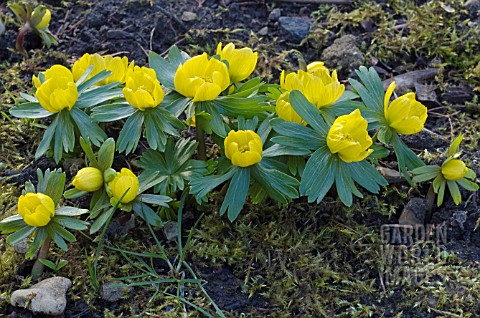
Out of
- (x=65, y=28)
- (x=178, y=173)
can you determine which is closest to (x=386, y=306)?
(x=178, y=173)

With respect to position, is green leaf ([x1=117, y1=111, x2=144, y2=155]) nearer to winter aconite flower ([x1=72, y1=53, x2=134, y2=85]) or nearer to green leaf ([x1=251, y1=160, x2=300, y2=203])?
winter aconite flower ([x1=72, y1=53, x2=134, y2=85])

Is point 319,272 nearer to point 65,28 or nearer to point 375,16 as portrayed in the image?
point 375,16

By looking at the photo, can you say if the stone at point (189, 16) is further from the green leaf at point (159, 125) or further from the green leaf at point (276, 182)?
the green leaf at point (276, 182)

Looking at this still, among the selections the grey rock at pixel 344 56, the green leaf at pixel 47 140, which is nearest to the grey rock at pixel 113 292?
the green leaf at pixel 47 140

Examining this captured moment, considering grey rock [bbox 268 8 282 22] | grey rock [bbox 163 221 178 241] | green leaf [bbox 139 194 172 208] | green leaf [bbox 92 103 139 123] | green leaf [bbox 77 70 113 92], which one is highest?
green leaf [bbox 77 70 113 92]

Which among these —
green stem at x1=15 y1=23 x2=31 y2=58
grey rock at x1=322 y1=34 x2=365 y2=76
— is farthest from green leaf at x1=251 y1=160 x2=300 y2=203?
green stem at x1=15 y1=23 x2=31 y2=58
